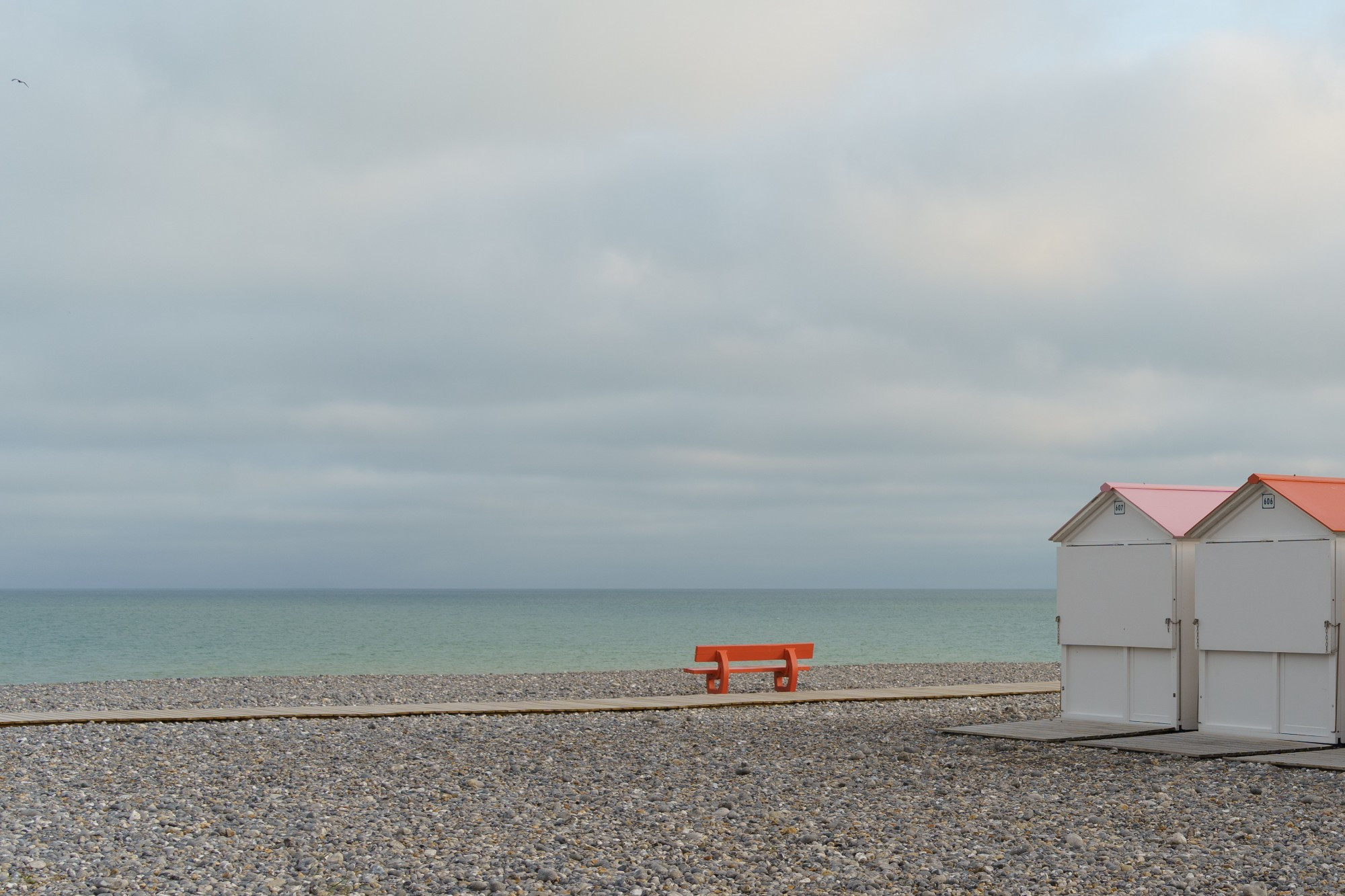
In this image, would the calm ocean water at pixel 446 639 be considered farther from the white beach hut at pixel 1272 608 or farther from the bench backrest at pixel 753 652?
the white beach hut at pixel 1272 608

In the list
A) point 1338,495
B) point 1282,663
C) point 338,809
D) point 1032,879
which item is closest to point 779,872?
point 1032,879

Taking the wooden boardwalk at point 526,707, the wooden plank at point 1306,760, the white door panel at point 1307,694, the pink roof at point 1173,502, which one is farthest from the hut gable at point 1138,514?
the wooden boardwalk at point 526,707

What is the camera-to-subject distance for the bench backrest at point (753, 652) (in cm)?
1864

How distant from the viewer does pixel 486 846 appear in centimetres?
795

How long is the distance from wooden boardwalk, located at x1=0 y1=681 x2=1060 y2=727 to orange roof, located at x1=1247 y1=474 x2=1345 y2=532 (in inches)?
248

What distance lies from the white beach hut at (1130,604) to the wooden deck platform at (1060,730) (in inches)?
4.1

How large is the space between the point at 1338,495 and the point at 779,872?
27.0 ft

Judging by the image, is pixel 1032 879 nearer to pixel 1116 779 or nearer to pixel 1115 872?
pixel 1115 872

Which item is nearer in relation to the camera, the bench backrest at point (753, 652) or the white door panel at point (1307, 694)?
the white door panel at point (1307, 694)

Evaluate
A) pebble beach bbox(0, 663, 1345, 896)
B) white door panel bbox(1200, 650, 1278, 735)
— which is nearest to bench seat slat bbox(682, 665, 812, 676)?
pebble beach bbox(0, 663, 1345, 896)

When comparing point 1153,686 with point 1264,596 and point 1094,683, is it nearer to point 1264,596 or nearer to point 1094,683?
point 1094,683

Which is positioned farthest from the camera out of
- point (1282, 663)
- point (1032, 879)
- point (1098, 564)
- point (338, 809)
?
point (1098, 564)

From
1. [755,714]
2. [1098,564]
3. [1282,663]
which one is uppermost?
[1098,564]

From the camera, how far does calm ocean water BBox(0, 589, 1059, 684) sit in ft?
129
